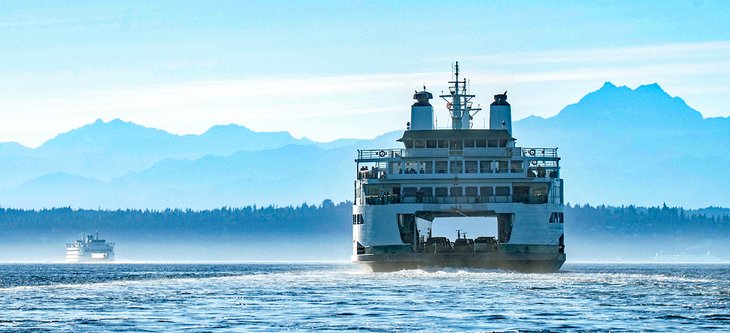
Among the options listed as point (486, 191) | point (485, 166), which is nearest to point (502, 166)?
point (485, 166)

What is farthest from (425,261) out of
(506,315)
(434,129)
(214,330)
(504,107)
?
(214,330)

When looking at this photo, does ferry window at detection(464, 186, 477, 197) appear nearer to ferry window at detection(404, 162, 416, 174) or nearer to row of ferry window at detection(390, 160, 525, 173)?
row of ferry window at detection(390, 160, 525, 173)

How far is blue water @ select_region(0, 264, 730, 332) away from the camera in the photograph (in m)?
57.7

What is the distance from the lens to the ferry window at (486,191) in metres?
111

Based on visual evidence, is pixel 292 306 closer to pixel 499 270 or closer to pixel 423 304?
pixel 423 304

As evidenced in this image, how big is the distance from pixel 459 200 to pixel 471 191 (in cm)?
132

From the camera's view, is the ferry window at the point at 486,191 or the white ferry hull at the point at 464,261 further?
the ferry window at the point at 486,191

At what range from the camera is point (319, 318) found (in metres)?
61.0

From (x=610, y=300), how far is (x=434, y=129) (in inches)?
1826

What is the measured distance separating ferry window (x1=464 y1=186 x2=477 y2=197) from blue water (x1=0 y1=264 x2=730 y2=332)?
17.8 metres

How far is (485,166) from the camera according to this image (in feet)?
371

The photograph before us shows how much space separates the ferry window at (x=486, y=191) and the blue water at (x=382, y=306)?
58.3ft

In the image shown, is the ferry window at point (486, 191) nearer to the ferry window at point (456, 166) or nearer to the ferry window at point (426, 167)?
the ferry window at point (456, 166)

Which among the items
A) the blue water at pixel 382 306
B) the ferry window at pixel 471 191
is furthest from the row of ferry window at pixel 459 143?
the blue water at pixel 382 306
